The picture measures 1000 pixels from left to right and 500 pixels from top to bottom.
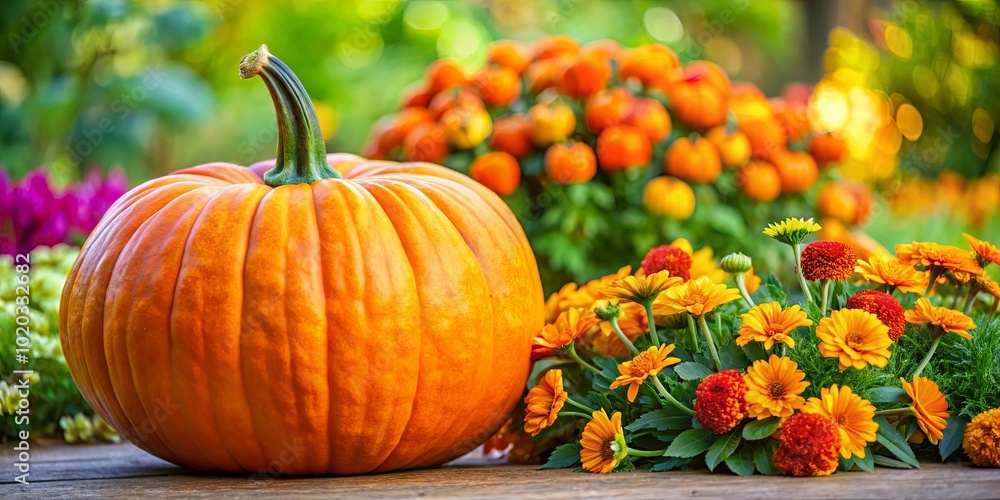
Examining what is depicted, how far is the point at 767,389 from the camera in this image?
47.9 inches

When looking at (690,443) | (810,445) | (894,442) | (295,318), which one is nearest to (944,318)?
(894,442)

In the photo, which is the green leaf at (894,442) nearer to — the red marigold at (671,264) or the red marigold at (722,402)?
the red marigold at (722,402)

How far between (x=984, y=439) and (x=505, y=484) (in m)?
0.65

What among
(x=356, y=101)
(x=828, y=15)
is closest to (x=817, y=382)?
(x=356, y=101)

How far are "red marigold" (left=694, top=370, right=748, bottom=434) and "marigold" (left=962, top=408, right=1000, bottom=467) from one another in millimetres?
309

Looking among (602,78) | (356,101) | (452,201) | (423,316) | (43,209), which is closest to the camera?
(423,316)

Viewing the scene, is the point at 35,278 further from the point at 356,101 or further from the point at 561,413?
the point at 356,101

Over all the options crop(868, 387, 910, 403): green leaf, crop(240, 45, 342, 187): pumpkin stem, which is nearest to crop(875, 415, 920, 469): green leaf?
crop(868, 387, 910, 403): green leaf

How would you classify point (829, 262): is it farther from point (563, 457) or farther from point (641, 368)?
point (563, 457)

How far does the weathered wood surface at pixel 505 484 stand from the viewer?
1.11 m

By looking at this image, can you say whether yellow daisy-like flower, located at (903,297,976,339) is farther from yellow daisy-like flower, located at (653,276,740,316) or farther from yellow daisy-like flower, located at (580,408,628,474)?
yellow daisy-like flower, located at (580,408,628,474)

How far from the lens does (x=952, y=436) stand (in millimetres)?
1268

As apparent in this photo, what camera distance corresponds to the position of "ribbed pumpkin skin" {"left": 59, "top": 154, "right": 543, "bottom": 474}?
125 centimetres

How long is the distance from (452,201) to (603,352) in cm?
38
